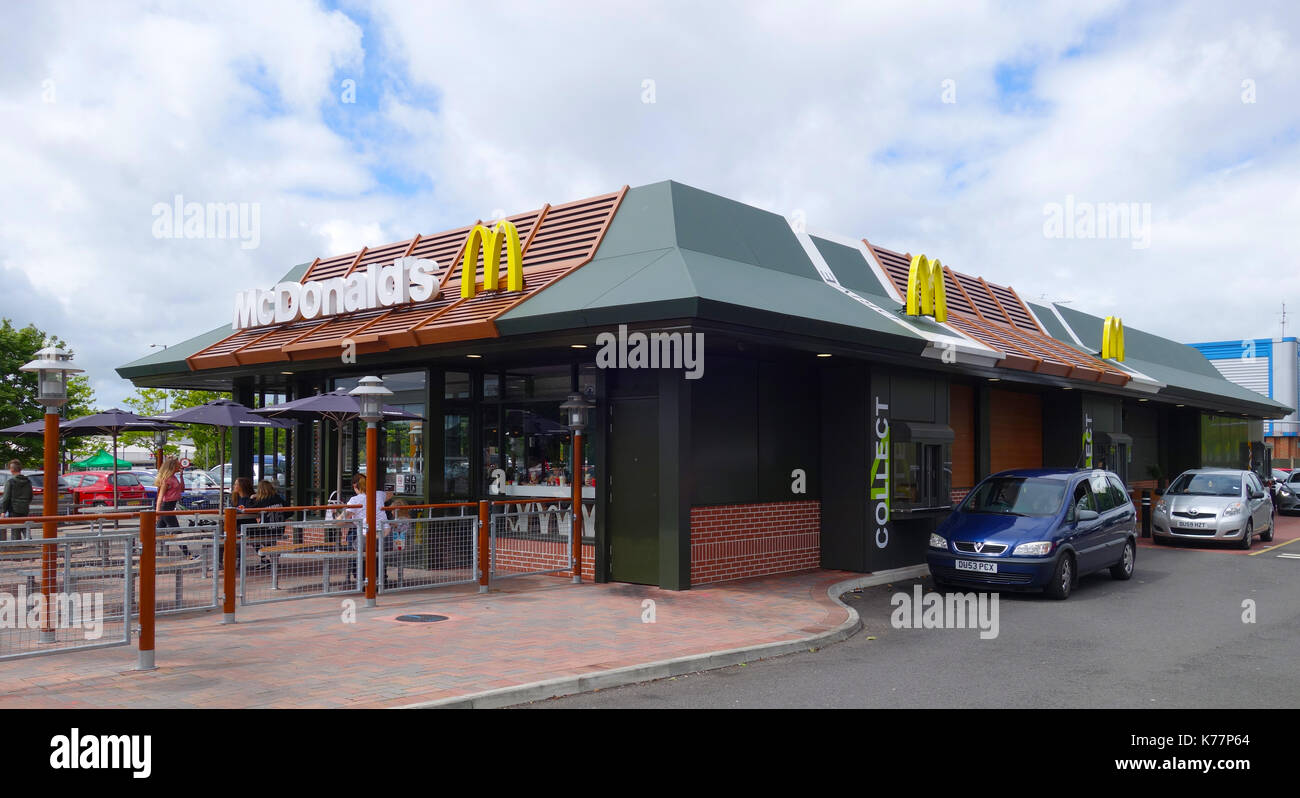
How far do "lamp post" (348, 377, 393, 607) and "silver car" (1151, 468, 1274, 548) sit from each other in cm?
1573

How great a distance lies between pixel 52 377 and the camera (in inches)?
334

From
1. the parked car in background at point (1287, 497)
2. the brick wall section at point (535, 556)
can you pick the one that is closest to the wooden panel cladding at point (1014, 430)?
the brick wall section at point (535, 556)

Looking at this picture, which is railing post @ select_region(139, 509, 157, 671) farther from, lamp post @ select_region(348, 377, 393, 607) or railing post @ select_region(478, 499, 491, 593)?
railing post @ select_region(478, 499, 491, 593)

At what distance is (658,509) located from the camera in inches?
481

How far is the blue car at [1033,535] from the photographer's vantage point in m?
11.7

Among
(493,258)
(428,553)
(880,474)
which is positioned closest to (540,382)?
(493,258)

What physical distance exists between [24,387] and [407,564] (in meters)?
31.4

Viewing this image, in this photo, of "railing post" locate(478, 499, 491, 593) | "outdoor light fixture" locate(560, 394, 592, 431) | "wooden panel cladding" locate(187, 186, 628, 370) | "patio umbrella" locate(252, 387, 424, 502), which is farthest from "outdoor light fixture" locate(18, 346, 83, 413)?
"outdoor light fixture" locate(560, 394, 592, 431)

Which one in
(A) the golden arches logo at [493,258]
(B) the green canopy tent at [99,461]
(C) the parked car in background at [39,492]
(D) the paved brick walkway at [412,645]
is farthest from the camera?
(B) the green canopy tent at [99,461]

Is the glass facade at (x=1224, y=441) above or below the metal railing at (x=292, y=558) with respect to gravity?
above

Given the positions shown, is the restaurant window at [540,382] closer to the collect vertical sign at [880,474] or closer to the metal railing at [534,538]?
the metal railing at [534,538]

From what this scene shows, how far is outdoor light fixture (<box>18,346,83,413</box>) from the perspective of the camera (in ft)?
27.7

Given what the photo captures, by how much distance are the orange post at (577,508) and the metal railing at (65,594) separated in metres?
5.66
